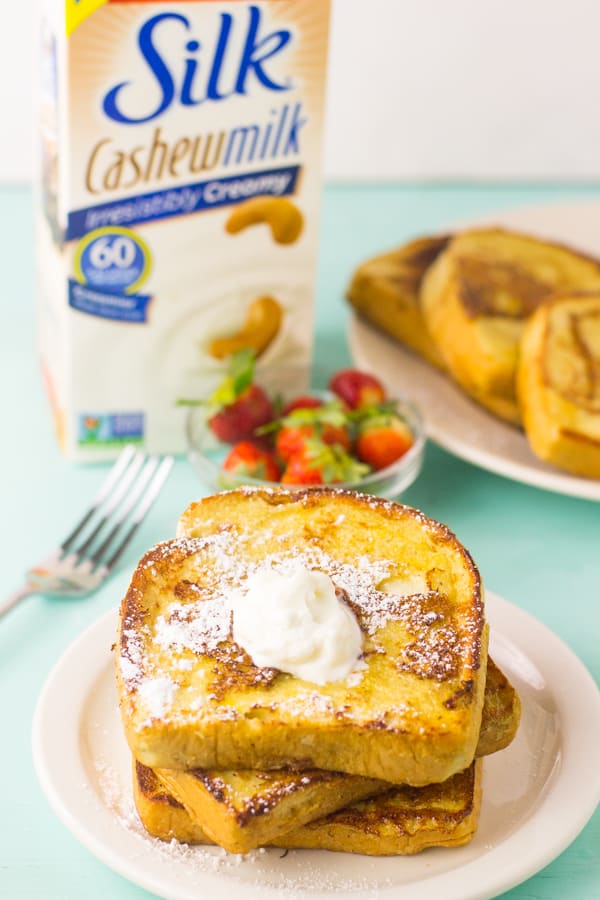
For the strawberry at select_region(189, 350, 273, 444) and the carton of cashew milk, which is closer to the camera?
the carton of cashew milk

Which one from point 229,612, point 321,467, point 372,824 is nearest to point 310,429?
point 321,467

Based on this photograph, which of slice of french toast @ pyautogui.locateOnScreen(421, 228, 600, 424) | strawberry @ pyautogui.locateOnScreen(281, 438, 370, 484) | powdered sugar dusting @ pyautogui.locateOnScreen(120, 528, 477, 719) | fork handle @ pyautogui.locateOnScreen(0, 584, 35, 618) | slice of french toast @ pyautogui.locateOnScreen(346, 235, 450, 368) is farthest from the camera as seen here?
slice of french toast @ pyautogui.locateOnScreen(346, 235, 450, 368)

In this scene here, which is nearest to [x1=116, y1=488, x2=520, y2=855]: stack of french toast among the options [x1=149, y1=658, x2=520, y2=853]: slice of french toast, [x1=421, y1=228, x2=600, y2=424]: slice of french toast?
[x1=149, y1=658, x2=520, y2=853]: slice of french toast

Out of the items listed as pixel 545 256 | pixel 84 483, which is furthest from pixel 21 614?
pixel 545 256

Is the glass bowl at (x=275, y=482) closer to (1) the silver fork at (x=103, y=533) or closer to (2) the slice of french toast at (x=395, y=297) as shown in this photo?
(1) the silver fork at (x=103, y=533)

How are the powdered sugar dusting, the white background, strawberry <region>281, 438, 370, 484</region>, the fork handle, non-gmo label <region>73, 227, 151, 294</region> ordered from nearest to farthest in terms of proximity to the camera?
the powdered sugar dusting → the fork handle → strawberry <region>281, 438, 370, 484</region> → non-gmo label <region>73, 227, 151, 294</region> → the white background

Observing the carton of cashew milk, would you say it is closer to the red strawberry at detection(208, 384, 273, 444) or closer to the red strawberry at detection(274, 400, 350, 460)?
the red strawberry at detection(208, 384, 273, 444)

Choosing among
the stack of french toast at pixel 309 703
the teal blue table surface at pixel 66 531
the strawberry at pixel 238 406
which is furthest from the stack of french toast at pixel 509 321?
the stack of french toast at pixel 309 703
